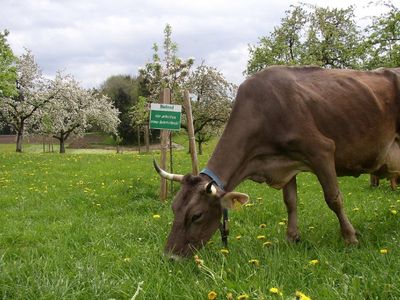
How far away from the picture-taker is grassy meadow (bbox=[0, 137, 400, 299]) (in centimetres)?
391

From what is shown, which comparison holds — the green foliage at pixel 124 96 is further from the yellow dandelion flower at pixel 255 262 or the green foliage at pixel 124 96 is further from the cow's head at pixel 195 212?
the yellow dandelion flower at pixel 255 262

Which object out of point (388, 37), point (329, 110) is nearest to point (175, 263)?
point (329, 110)

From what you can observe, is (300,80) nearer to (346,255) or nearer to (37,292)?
(346,255)

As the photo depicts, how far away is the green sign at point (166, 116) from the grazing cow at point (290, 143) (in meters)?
4.07

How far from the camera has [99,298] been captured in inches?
155

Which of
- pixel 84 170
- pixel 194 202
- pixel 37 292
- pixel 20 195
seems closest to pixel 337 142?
pixel 194 202

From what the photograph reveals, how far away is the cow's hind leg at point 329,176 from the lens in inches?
232

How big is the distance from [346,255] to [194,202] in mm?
1769

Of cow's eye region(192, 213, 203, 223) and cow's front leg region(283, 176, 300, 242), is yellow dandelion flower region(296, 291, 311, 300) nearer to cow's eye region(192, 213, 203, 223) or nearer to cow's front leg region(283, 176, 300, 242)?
cow's eye region(192, 213, 203, 223)

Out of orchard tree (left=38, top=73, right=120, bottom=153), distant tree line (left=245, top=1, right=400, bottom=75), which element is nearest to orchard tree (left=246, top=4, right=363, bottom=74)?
distant tree line (left=245, top=1, right=400, bottom=75)

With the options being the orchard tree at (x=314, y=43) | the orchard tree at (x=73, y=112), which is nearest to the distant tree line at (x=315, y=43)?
the orchard tree at (x=314, y=43)

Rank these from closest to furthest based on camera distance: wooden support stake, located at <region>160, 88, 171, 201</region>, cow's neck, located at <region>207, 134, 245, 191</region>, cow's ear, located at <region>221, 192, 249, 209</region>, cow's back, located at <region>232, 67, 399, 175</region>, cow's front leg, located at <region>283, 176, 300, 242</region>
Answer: cow's ear, located at <region>221, 192, 249, 209</region>
cow's neck, located at <region>207, 134, 245, 191</region>
cow's back, located at <region>232, 67, 399, 175</region>
cow's front leg, located at <region>283, 176, 300, 242</region>
wooden support stake, located at <region>160, 88, 171, 201</region>

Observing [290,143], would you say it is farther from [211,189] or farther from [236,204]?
[211,189]

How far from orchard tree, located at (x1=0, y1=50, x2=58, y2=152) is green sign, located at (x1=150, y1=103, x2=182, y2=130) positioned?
135ft
